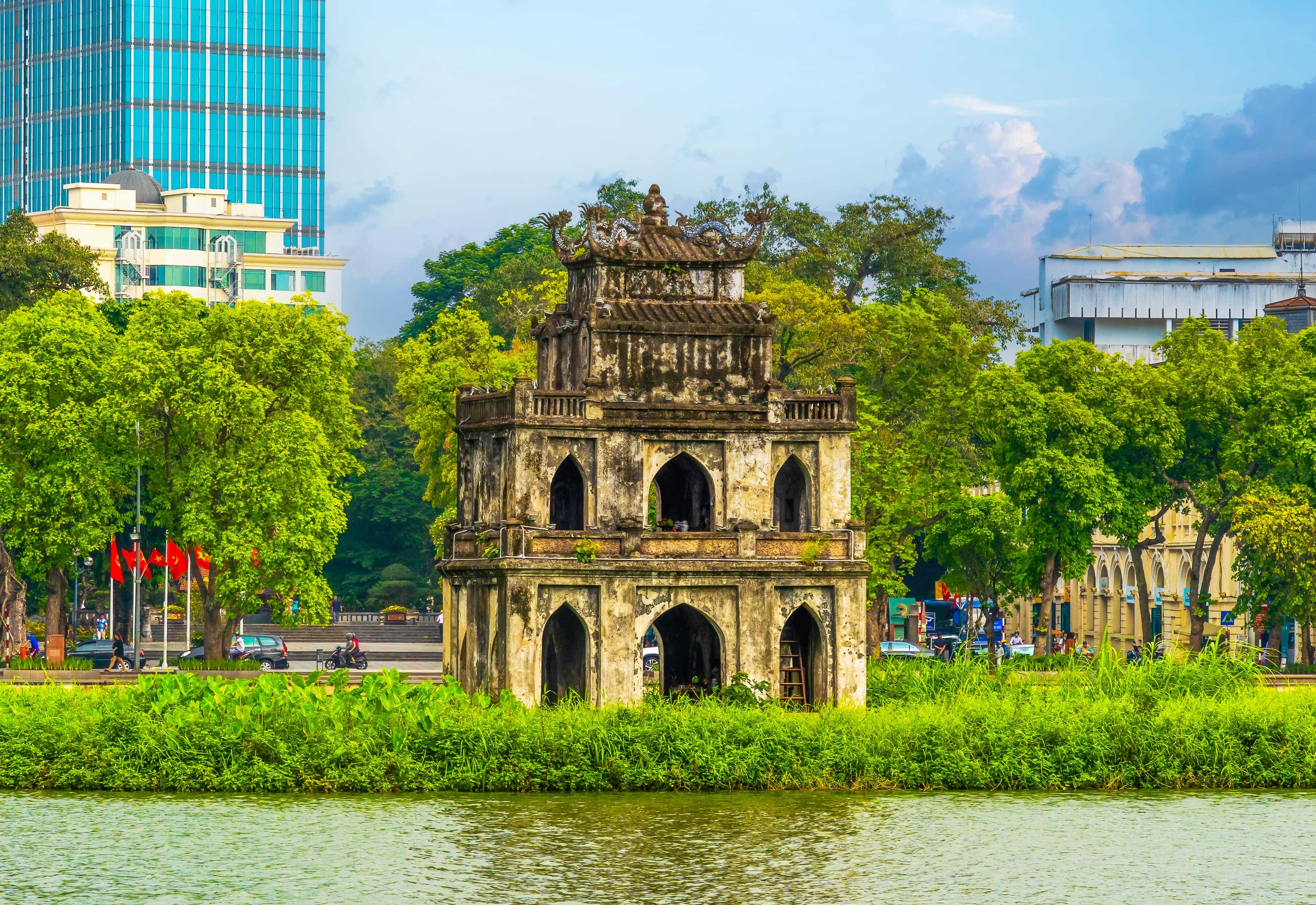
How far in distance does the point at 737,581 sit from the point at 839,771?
5.69 metres

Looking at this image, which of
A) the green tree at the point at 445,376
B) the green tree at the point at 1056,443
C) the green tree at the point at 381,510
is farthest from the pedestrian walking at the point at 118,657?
the green tree at the point at 381,510

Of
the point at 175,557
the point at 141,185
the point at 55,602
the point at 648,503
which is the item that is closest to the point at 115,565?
the point at 55,602

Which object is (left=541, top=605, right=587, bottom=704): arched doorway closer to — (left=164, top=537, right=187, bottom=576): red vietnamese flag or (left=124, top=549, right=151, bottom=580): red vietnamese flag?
(left=164, top=537, right=187, bottom=576): red vietnamese flag

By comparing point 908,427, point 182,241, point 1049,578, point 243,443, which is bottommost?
point 1049,578

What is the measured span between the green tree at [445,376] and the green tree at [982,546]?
1441cm

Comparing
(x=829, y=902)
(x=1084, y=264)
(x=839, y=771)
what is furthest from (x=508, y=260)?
(x=829, y=902)

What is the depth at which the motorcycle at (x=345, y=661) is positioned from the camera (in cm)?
7506

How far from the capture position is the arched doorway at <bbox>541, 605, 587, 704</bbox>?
155 ft

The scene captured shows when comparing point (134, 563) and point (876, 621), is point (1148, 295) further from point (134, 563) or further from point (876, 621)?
point (134, 563)

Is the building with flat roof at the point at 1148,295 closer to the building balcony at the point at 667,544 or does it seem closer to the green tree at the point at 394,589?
the green tree at the point at 394,589

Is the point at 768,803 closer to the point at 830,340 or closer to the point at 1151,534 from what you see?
the point at 830,340

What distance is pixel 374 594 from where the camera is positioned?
102875 millimetres

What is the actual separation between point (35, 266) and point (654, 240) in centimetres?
4097

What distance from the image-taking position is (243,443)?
66.4m
